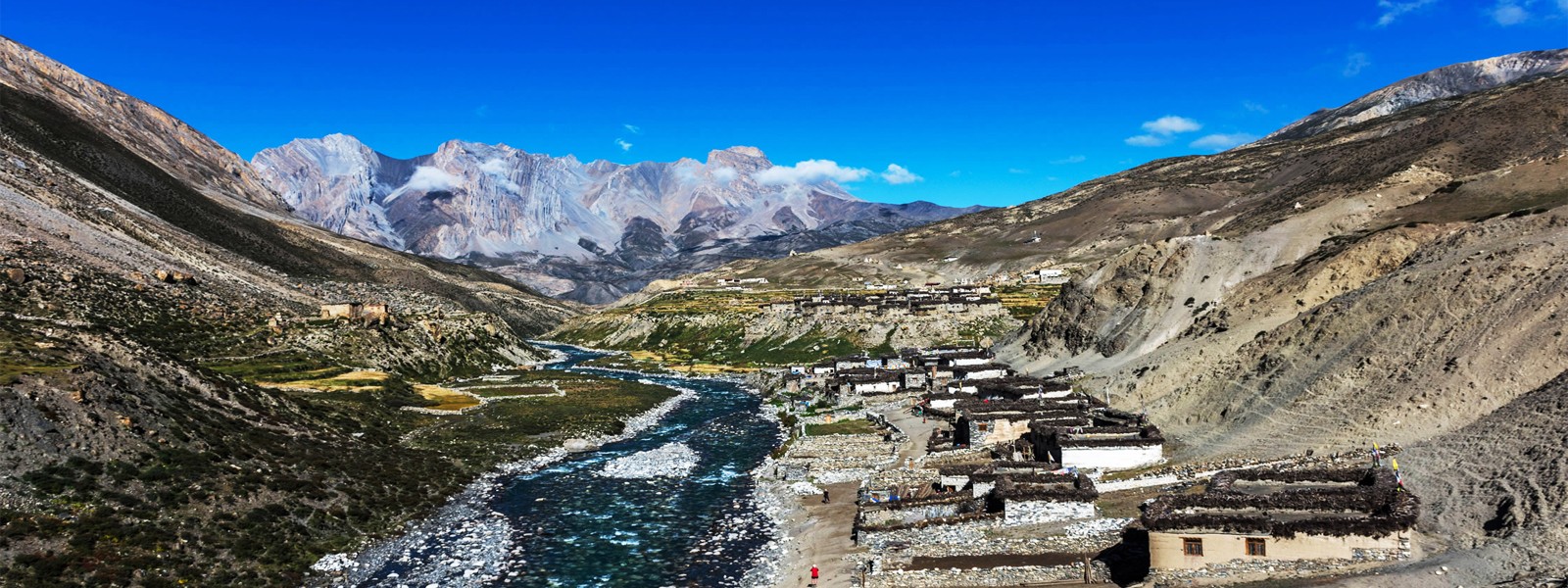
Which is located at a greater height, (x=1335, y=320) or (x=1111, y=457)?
(x=1335, y=320)

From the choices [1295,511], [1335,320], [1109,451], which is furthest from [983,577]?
[1335,320]

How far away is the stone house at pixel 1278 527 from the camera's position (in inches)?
1021

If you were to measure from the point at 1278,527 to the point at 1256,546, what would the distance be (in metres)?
0.83

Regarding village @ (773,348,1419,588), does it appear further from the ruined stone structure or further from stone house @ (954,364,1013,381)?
the ruined stone structure

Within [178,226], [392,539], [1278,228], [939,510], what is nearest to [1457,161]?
[1278,228]

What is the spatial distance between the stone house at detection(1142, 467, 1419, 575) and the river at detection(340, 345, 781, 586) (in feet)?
52.6

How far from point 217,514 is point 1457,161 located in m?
178

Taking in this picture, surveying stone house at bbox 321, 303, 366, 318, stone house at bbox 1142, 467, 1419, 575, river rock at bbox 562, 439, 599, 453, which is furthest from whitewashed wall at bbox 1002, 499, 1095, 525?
stone house at bbox 321, 303, 366, 318

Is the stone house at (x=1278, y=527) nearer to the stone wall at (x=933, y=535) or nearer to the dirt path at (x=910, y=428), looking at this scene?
the stone wall at (x=933, y=535)

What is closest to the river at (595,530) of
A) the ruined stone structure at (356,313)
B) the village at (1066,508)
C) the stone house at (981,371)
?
the village at (1066,508)

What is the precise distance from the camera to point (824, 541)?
129 ft

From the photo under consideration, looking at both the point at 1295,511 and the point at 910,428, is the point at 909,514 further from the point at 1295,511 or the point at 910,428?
the point at 910,428

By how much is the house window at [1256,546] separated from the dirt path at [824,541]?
1320cm

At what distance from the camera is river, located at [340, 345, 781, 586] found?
117 ft
